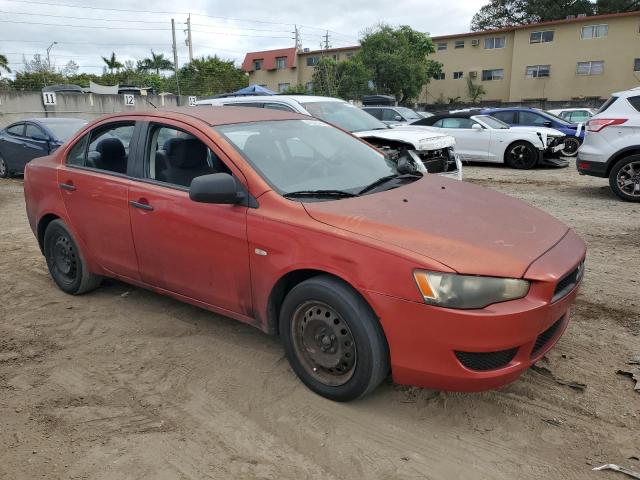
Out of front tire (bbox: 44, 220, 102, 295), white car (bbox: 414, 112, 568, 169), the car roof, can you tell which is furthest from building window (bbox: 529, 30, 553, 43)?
front tire (bbox: 44, 220, 102, 295)

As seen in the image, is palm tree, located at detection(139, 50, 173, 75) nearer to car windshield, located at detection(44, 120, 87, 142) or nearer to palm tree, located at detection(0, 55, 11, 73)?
palm tree, located at detection(0, 55, 11, 73)

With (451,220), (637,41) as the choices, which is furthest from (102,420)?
(637,41)

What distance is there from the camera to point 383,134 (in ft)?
26.9

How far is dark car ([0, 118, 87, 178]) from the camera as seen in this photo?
11.3m

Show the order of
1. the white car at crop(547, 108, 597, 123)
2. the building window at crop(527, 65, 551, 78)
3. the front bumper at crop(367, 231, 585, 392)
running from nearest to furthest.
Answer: the front bumper at crop(367, 231, 585, 392)
the white car at crop(547, 108, 597, 123)
the building window at crop(527, 65, 551, 78)

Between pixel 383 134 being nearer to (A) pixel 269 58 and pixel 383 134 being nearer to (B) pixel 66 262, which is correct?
(B) pixel 66 262

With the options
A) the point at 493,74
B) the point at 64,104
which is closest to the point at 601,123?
the point at 64,104

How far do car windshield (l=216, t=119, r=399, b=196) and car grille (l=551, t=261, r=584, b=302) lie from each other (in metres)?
1.32

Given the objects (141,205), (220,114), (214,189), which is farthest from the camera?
(220,114)

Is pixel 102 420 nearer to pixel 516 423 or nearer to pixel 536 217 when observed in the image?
pixel 516 423

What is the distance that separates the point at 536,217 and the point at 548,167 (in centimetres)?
Result: 1083

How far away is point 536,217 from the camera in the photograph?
329 cm

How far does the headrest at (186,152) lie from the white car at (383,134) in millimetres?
3866

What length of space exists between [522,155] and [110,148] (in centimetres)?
1078
